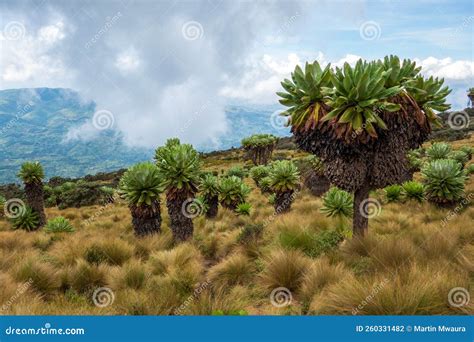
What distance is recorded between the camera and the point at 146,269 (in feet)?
25.7

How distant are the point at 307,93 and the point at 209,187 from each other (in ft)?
32.8

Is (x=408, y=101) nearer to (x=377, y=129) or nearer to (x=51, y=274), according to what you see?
(x=377, y=129)

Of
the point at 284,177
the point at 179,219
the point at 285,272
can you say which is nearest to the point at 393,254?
the point at 285,272

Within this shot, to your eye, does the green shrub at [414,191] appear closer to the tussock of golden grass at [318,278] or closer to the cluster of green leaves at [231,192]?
the cluster of green leaves at [231,192]

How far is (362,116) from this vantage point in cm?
706

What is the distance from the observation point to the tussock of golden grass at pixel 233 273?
7232 mm

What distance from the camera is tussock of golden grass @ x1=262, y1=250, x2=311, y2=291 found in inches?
257

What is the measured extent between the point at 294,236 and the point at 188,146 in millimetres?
5098

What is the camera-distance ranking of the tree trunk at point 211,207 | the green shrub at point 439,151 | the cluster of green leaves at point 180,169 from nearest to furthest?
the cluster of green leaves at point 180,169, the tree trunk at point 211,207, the green shrub at point 439,151

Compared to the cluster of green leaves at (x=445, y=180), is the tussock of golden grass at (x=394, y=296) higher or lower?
lower

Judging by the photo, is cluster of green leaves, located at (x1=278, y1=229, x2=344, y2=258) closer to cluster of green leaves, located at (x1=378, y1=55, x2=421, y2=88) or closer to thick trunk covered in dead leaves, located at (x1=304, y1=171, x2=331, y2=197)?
cluster of green leaves, located at (x1=378, y1=55, x2=421, y2=88)

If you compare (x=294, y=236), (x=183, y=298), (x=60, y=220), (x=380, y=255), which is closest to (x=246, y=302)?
(x=183, y=298)

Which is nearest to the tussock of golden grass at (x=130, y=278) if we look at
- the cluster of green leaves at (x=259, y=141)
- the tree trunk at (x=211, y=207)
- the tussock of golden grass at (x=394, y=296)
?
the tussock of golden grass at (x=394, y=296)

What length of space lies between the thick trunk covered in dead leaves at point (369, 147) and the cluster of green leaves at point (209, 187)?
9055mm
